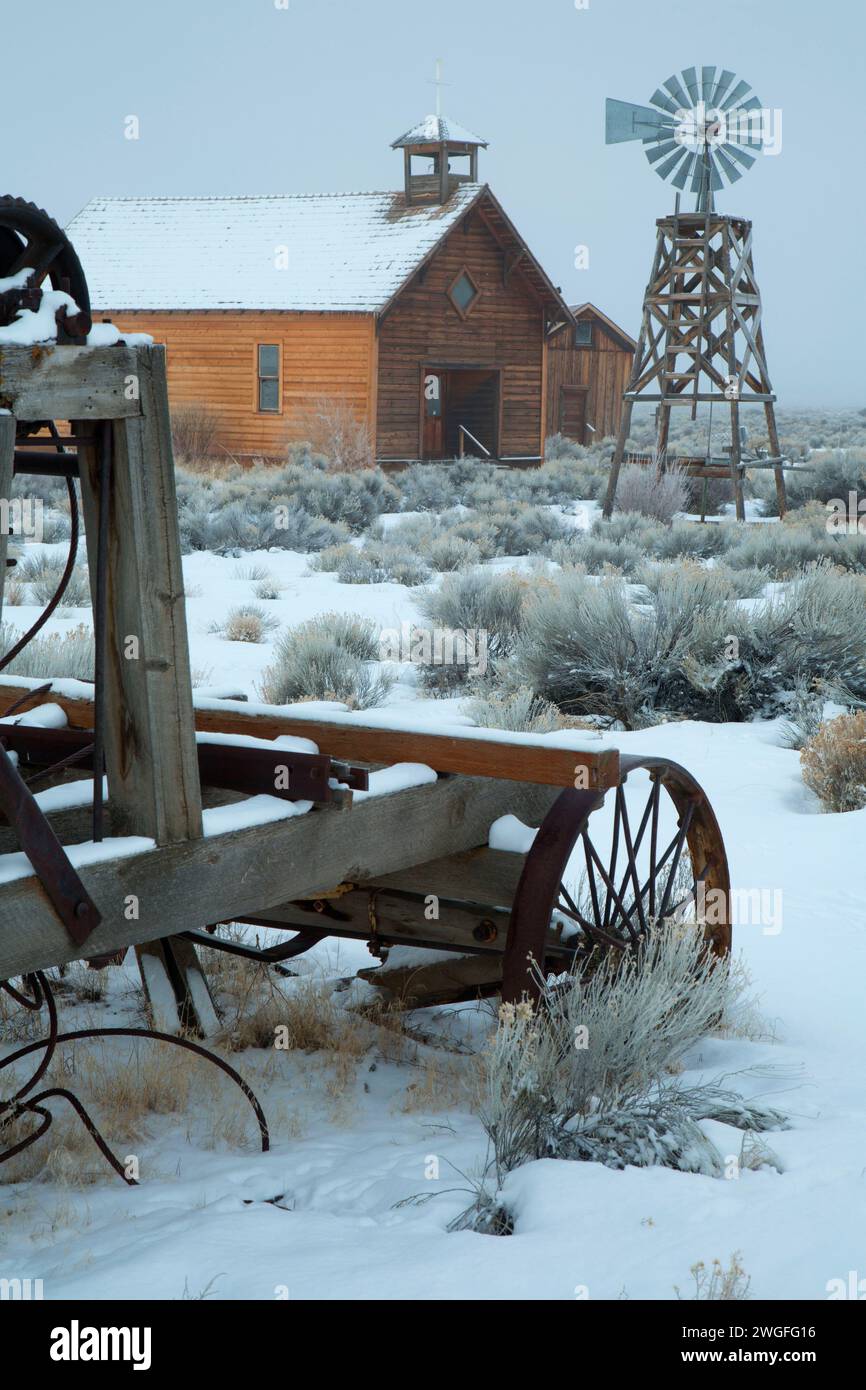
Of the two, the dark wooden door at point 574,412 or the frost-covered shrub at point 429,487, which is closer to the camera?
the frost-covered shrub at point 429,487

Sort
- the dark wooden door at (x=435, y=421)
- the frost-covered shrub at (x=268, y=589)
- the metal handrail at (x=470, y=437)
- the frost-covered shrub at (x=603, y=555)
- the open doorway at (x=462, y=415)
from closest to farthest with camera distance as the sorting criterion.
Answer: the frost-covered shrub at (x=268, y=589) < the frost-covered shrub at (x=603, y=555) < the dark wooden door at (x=435, y=421) < the open doorway at (x=462, y=415) < the metal handrail at (x=470, y=437)

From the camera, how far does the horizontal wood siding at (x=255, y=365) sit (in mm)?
26844

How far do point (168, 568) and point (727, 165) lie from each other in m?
20.6

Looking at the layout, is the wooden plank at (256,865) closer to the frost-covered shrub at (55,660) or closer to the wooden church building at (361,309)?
the frost-covered shrub at (55,660)

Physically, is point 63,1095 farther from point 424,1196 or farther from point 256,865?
point 424,1196

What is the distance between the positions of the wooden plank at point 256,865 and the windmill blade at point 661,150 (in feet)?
65.4

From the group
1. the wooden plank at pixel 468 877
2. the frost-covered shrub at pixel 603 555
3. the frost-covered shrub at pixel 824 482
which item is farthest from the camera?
the frost-covered shrub at pixel 824 482

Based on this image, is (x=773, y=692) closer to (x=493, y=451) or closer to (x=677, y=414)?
(x=493, y=451)

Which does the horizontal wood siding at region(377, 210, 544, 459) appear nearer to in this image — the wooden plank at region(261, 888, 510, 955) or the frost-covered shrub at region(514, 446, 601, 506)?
the frost-covered shrub at region(514, 446, 601, 506)

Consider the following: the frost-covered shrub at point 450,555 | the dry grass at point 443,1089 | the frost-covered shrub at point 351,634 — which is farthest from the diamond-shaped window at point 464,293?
the dry grass at point 443,1089

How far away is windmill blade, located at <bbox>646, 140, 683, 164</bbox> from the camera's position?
2172 cm

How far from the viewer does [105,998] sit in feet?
15.1

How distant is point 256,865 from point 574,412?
37.3 meters
